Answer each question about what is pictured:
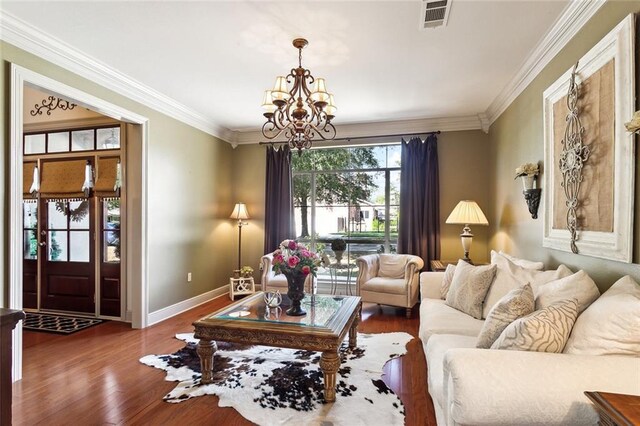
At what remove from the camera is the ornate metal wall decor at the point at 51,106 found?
4.25m

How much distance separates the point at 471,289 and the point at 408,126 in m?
2.91

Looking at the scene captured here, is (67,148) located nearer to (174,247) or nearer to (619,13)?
(174,247)

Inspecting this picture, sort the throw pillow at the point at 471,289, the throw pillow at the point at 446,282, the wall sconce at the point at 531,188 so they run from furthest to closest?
the throw pillow at the point at 446,282, the wall sconce at the point at 531,188, the throw pillow at the point at 471,289

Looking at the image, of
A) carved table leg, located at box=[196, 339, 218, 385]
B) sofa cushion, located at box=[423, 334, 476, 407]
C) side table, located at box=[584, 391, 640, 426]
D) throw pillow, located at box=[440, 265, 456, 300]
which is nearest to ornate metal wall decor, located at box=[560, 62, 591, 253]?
sofa cushion, located at box=[423, 334, 476, 407]

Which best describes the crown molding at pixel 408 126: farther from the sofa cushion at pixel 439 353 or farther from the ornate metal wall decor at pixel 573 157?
the sofa cushion at pixel 439 353

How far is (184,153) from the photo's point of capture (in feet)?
15.0

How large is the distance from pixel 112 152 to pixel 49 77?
4.85 ft

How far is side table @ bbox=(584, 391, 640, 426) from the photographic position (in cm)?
99

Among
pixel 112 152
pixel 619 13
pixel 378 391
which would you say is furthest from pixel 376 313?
pixel 112 152

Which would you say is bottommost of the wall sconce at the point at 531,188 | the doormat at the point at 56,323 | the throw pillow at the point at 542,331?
the doormat at the point at 56,323

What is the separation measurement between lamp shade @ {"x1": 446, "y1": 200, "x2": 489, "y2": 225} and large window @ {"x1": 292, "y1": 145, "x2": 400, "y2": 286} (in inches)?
45.4

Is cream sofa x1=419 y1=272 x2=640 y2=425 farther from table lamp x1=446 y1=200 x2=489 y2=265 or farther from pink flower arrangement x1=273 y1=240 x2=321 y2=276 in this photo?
table lamp x1=446 y1=200 x2=489 y2=265

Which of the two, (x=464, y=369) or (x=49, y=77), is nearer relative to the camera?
(x=464, y=369)

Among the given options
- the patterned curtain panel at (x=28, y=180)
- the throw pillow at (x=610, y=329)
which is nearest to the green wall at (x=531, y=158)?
the throw pillow at (x=610, y=329)
